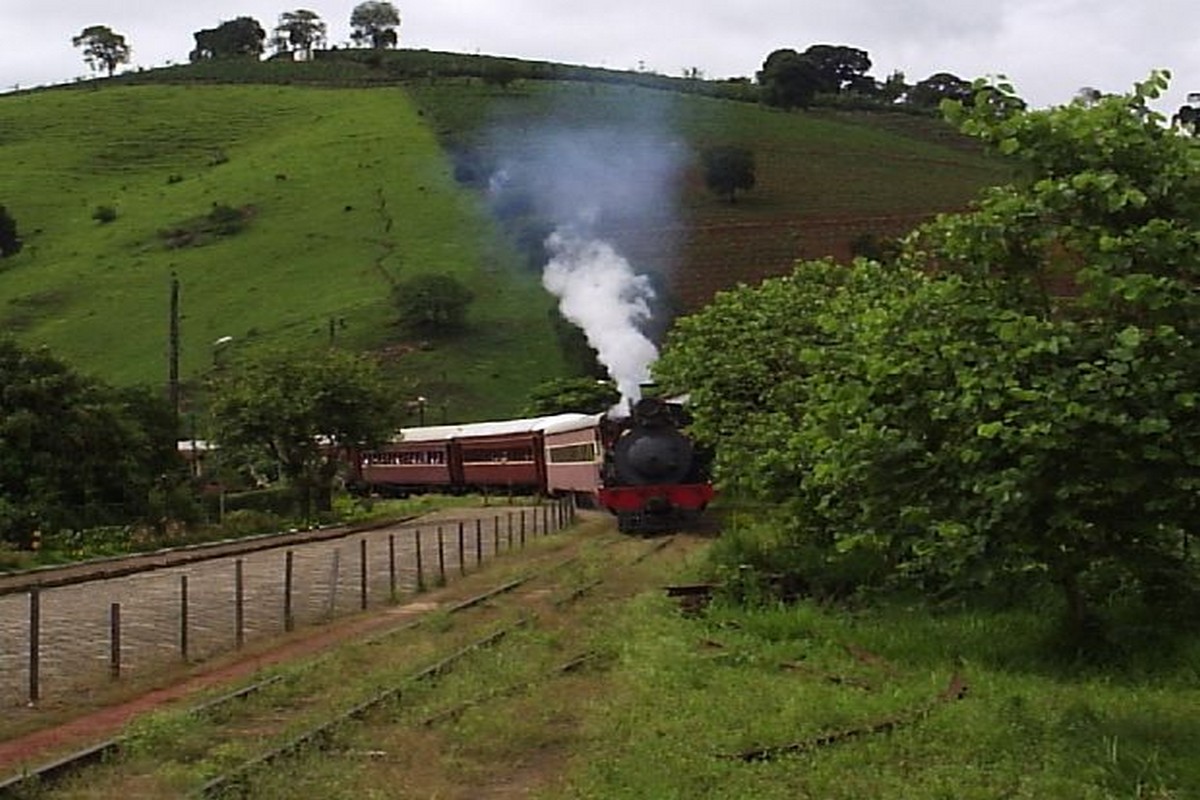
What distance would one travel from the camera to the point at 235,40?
145875 mm

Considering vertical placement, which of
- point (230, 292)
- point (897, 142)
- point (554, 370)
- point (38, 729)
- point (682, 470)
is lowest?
point (38, 729)

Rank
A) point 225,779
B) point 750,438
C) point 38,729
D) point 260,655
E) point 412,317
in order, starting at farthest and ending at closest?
point 412,317
point 750,438
point 260,655
point 38,729
point 225,779

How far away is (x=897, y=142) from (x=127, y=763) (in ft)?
282

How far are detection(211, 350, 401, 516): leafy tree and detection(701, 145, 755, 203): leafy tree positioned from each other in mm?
36590

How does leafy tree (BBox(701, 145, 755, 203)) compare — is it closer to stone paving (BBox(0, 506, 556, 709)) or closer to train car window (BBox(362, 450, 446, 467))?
train car window (BBox(362, 450, 446, 467))

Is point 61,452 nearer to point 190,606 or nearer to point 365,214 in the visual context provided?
point 190,606

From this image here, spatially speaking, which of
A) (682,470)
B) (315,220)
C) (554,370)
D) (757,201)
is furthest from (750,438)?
(315,220)

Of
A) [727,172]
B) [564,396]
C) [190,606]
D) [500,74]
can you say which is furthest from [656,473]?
[500,74]

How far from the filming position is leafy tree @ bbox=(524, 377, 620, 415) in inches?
2039

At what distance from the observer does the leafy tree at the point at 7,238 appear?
86500 mm

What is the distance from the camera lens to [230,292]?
76438 mm

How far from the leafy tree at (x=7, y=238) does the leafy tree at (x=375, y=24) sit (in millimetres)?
58143

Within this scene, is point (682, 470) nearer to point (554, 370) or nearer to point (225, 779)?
point (225, 779)

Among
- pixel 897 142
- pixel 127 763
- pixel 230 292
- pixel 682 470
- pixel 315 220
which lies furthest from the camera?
pixel 897 142
